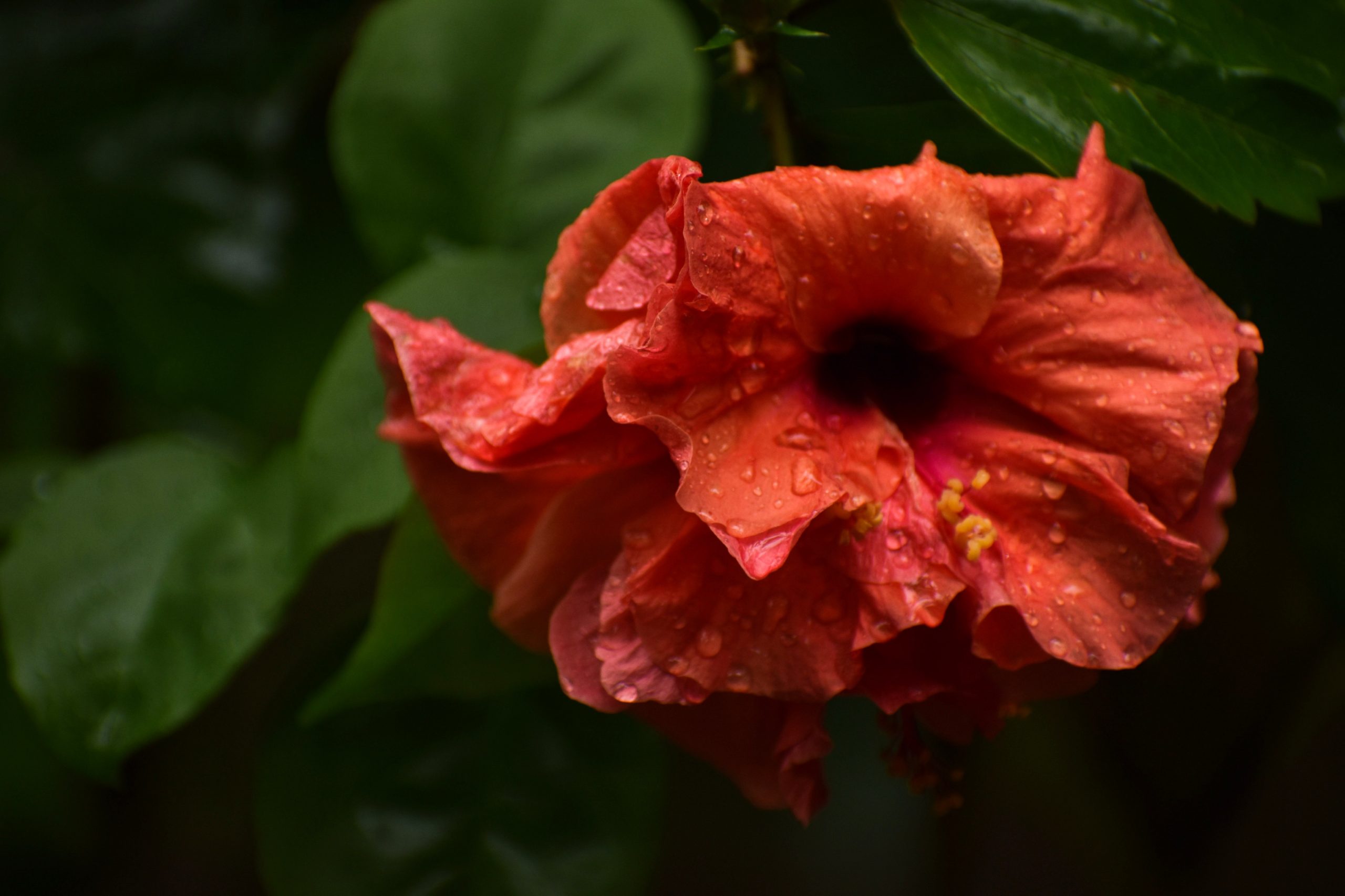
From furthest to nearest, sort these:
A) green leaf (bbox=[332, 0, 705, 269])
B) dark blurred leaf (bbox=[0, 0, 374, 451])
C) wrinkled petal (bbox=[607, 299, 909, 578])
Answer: dark blurred leaf (bbox=[0, 0, 374, 451]) → green leaf (bbox=[332, 0, 705, 269]) → wrinkled petal (bbox=[607, 299, 909, 578])

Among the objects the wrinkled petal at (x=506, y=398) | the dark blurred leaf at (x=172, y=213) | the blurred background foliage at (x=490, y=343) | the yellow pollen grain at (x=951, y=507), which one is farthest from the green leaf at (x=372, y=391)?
the dark blurred leaf at (x=172, y=213)

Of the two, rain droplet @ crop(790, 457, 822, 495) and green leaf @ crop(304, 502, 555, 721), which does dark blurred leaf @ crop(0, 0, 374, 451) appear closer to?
green leaf @ crop(304, 502, 555, 721)

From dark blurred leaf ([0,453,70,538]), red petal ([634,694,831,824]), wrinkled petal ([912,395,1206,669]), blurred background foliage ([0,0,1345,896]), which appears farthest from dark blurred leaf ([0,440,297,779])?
wrinkled petal ([912,395,1206,669])

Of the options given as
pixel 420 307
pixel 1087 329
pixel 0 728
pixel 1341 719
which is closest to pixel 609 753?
pixel 420 307

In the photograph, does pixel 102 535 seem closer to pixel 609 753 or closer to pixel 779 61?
pixel 609 753

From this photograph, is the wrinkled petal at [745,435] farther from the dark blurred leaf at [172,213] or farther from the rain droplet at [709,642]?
the dark blurred leaf at [172,213]
